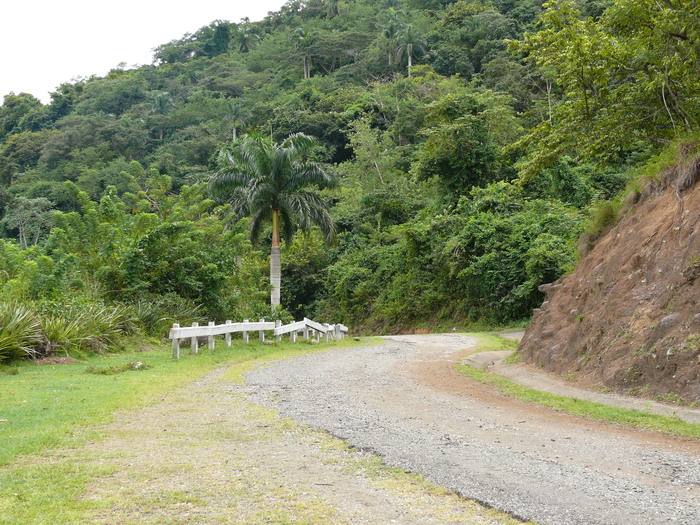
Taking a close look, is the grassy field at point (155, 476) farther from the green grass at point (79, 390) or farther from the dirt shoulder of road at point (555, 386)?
the dirt shoulder of road at point (555, 386)

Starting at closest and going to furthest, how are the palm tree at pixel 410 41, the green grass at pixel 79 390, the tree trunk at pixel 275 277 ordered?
the green grass at pixel 79 390 → the tree trunk at pixel 275 277 → the palm tree at pixel 410 41

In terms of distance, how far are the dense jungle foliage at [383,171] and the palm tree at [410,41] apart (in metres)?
0.30

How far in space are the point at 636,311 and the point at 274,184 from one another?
18.5m

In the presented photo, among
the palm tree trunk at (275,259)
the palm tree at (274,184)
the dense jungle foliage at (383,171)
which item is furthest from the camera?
the palm tree trunk at (275,259)

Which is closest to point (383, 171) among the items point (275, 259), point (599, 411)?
point (275, 259)

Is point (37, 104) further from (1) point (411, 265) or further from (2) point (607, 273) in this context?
(2) point (607, 273)

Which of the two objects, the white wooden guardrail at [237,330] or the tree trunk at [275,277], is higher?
the tree trunk at [275,277]

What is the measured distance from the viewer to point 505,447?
678 cm

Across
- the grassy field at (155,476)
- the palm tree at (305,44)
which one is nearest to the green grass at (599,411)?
the grassy field at (155,476)

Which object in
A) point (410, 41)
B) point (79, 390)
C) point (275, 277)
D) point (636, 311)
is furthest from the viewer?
point (410, 41)

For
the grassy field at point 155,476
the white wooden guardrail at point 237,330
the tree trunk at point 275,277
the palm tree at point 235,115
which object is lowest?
the grassy field at point 155,476

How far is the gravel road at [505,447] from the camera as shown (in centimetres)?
486

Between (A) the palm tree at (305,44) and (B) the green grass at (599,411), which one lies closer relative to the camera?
(B) the green grass at (599,411)

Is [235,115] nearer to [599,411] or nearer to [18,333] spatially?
[18,333]
